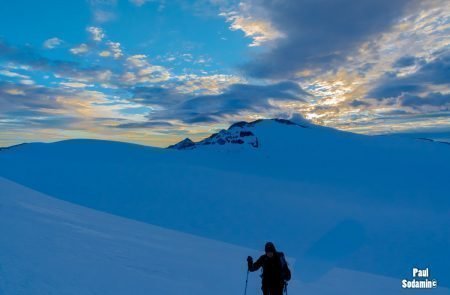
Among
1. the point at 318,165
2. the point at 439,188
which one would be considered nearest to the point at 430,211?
the point at 439,188

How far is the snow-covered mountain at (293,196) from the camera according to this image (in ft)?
80.1

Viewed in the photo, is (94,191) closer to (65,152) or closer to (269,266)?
(65,152)

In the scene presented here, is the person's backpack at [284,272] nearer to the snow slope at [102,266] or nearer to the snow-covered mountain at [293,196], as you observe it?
the snow slope at [102,266]

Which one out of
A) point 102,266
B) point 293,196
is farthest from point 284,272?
point 293,196

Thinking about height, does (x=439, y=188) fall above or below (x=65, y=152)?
below

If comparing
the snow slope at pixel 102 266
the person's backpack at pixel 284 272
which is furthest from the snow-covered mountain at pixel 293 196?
the person's backpack at pixel 284 272

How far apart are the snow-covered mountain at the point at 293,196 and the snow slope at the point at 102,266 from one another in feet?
9.98

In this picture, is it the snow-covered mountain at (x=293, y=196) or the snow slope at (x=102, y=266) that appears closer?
the snow slope at (x=102, y=266)

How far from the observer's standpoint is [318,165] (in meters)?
58.6

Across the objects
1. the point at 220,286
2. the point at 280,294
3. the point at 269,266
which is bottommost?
the point at 220,286

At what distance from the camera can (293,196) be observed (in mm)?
36375

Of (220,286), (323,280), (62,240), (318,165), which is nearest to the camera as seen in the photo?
(62,240)

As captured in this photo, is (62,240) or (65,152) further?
(65,152)

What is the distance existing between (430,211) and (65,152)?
45878mm
